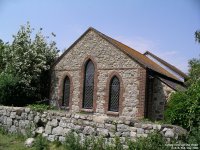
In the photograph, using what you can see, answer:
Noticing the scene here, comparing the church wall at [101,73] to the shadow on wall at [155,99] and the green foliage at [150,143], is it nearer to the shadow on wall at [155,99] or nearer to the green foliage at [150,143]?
the shadow on wall at [155,99]

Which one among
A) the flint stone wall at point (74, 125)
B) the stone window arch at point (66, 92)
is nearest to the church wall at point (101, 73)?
the stone window arch at point (66, 92)

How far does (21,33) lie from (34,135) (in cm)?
1229

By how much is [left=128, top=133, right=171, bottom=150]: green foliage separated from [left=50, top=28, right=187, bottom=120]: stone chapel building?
8624 mm

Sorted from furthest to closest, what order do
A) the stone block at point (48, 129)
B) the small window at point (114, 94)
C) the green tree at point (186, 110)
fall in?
the small window at point (114, 94)
the stone block at point (48, 129)
the green tree at point (186, 110)

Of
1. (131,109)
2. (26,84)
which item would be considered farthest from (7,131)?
(131,109)

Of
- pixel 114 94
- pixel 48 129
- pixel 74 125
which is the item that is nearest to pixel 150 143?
pixel 74 125

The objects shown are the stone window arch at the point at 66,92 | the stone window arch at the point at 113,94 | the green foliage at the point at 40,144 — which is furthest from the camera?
the stone window arch at the point at 66,92

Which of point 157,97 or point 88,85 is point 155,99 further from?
point 88,85

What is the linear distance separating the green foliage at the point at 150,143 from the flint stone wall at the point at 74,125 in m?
0.28

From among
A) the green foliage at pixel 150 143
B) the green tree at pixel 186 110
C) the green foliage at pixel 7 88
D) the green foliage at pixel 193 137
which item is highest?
the green foliage at pixel 7 88

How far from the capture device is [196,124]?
10.2 m

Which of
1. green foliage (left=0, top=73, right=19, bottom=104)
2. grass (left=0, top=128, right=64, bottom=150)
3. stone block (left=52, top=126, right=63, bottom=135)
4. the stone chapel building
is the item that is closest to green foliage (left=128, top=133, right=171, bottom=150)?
grass (left=0, top=128, right=64, bottom=150)

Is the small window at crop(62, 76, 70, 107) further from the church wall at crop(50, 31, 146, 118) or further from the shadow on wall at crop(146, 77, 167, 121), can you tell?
the shadow on wall at crop(146, 77, 167, 121)

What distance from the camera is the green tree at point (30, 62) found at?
2062 centimetres
